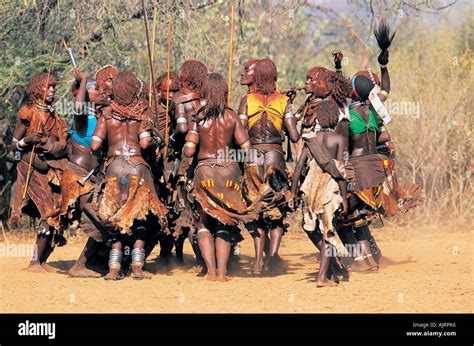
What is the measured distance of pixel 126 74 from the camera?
10328mm

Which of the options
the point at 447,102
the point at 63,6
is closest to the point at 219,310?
the point at 63,6

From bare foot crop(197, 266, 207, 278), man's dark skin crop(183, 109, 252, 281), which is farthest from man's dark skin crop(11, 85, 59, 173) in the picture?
bare foot crop(197, 266, 207, 278)

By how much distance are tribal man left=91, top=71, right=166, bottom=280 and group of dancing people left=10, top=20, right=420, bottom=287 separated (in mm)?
12

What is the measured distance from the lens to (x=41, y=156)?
1110 centimetres

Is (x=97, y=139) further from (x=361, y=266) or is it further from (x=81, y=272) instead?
(x=361, y=266)

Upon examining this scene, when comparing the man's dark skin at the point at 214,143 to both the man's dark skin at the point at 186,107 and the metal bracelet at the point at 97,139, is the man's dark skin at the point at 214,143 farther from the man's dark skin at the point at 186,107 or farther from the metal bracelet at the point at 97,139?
the metal bracelet at the point at 97,139

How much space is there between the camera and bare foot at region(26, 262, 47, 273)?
1125 cm

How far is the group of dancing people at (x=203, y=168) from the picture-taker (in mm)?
10070

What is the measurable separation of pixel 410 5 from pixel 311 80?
188 inches

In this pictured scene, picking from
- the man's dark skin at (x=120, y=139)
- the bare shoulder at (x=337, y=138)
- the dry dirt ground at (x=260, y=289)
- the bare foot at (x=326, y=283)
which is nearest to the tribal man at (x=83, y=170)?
the man's dark skin at (x=120, y=139)

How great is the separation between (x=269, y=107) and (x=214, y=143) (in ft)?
2.75

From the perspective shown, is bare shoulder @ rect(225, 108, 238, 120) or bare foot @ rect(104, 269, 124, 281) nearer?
bare shoulder @ rect(225, 108, 238, 120)

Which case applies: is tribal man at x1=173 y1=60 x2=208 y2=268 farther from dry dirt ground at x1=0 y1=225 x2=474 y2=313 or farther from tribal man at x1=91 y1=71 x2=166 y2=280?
dry dirt ground at x1=0 y1=225 x2=474 y2=313

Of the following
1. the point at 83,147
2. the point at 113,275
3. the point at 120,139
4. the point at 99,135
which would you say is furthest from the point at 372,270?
the point at 83,147
